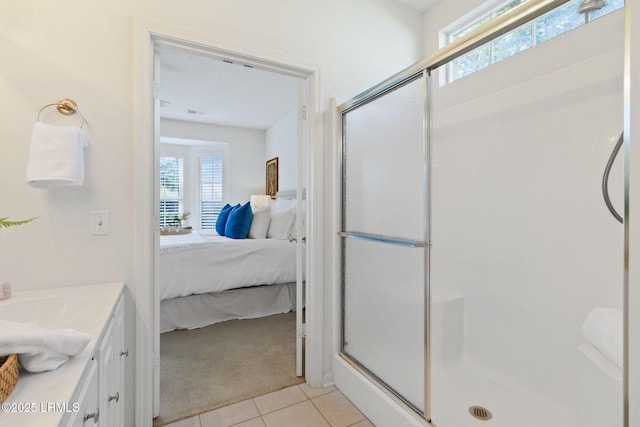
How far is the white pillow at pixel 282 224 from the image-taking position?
12.5ft

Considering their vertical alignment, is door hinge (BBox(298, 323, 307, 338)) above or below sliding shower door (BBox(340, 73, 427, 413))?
below

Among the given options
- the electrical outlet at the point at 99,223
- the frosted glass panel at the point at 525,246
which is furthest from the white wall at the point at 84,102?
the frosted glass panel at the point at 525,246

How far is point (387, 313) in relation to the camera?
1.84 m

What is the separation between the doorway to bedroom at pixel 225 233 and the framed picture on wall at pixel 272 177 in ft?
0.20

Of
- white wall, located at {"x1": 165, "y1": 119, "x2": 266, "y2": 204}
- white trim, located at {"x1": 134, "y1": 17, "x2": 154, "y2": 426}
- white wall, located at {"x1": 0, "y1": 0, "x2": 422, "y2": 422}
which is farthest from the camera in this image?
white wall, located at {"x1": 165, "y1": 119, "x2": 266, "y2": 204}

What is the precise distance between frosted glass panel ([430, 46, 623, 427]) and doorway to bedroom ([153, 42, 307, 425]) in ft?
3.45

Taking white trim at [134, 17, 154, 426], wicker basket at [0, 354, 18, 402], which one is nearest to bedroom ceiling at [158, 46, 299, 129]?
white trim at [134, 17, 154, 426]

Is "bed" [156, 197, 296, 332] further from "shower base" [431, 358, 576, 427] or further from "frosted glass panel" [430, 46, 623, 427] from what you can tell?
"shower base" [431, 358, 576, 427]

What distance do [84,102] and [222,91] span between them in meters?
2.59

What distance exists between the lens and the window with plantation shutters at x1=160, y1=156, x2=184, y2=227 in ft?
18.8

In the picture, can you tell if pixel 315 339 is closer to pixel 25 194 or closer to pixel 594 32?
pixel 25 194

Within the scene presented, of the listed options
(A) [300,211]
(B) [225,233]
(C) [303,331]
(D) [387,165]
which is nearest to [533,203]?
(D) [387,165]

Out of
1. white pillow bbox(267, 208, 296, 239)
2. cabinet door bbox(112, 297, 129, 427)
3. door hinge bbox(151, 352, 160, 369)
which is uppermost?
white pillow bbox(267, 208, 296, 239)

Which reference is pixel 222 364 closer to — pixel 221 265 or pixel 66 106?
pixel 221 265
